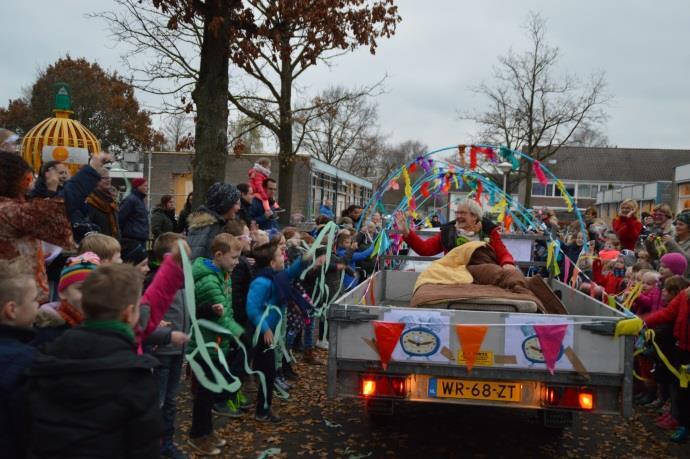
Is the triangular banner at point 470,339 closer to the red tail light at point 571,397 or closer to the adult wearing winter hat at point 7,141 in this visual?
the red tail light at point 571,397

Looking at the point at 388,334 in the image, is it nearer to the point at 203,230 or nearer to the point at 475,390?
the point at 475,390

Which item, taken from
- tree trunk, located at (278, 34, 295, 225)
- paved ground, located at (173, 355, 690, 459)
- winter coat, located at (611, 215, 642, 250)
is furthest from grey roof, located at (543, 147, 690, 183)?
paved ground, located at (173, 355, 690, 459)

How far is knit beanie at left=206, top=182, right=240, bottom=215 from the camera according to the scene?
6.17 meters

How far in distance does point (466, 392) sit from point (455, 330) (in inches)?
18.0

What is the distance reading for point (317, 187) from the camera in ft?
101

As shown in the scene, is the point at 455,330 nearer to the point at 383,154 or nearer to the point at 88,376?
the point at 88,376

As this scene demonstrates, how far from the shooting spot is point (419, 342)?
14.5ft

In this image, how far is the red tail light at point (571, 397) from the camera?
4277 millimetres

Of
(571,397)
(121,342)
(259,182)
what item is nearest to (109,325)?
(121,342)

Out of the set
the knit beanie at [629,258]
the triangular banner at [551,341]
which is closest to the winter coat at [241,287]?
the triangular banner at [551,341]

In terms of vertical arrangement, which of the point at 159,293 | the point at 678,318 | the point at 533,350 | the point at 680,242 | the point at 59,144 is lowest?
the point at 533,350

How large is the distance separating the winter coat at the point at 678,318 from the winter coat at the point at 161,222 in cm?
789

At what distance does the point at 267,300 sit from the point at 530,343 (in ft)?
7.49

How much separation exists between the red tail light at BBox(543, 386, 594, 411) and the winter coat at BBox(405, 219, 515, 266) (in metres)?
2.38
